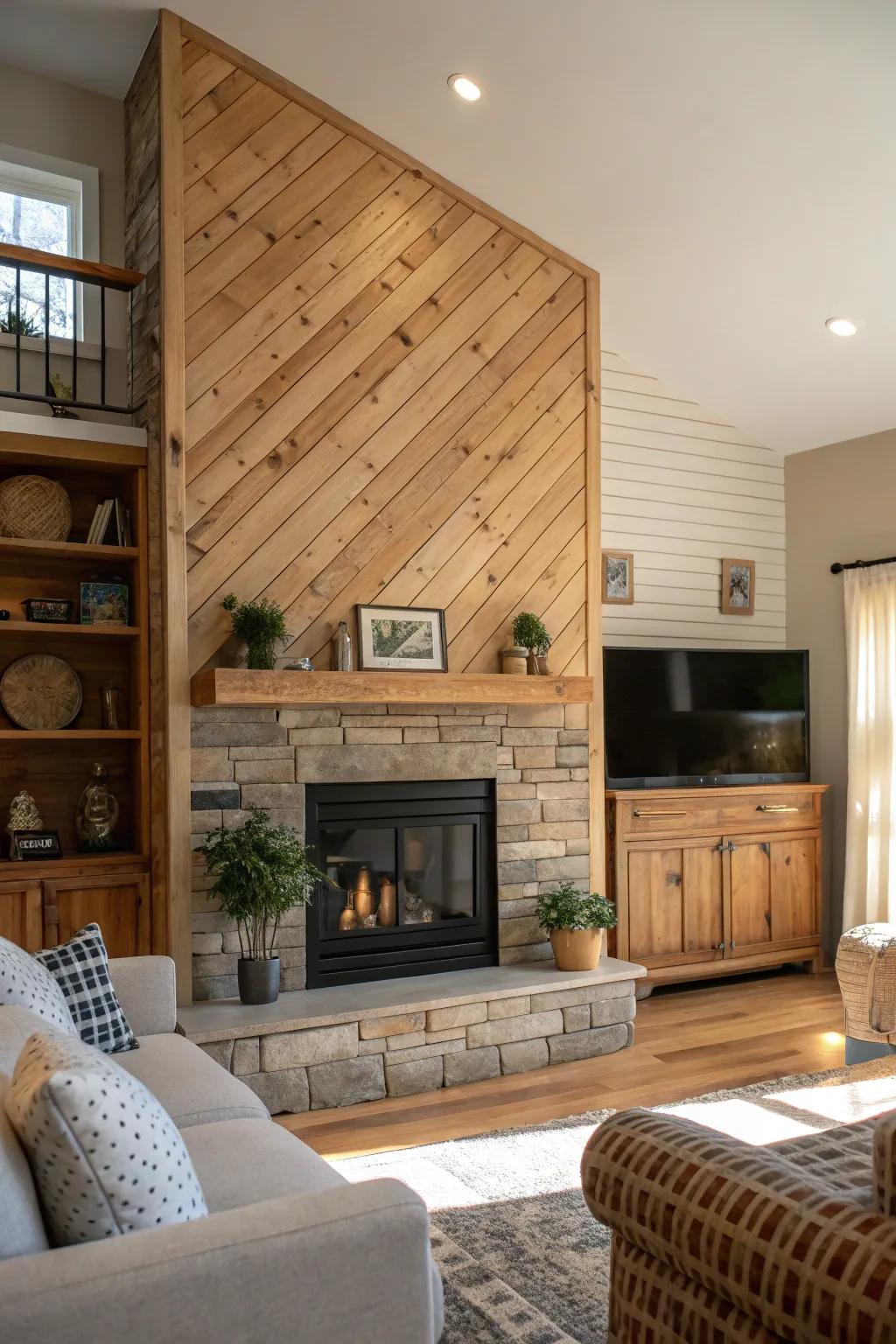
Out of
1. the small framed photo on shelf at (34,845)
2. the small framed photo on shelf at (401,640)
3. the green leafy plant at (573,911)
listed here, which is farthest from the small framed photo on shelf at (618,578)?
the small framed photo on shelf at (34,845)

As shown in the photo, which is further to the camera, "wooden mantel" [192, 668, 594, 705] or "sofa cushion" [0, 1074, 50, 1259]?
"wooden mantel" [192, 668, 594, 705]

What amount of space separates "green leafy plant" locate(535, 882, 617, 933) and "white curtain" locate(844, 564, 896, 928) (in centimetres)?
184

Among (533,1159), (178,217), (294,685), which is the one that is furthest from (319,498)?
(533,1159)

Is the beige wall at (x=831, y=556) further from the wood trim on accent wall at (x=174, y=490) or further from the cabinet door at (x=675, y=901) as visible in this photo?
the wood trim on accent wall at (x=174, y=490)

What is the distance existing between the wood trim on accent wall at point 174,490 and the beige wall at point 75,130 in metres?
0.62

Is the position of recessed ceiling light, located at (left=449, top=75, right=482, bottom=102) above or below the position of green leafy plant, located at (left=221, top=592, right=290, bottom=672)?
above

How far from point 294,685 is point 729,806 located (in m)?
2.69

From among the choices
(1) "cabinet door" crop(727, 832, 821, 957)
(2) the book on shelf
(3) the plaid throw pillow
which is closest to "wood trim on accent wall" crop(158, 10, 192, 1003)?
(2) the book on shelf

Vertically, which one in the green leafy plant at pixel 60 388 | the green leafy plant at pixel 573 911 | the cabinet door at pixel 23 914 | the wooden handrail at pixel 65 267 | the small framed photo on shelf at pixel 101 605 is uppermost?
the wooden handrail at pixel 65 267

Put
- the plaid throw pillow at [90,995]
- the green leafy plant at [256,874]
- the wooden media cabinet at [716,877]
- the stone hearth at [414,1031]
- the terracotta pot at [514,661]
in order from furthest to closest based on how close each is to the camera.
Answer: the wooden media cabinet at [716,877], the terracotta pot at [514,661], the green leafy plant at [256,874], the stone hearth at [414,1031], the plaid throw pillow at [90,995]

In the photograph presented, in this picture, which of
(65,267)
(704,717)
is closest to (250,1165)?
(65,267)

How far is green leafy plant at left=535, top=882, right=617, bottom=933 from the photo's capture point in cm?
466

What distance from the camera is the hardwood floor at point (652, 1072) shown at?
12.3 ft

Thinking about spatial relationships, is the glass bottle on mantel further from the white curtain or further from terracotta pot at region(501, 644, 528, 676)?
the white curtain
